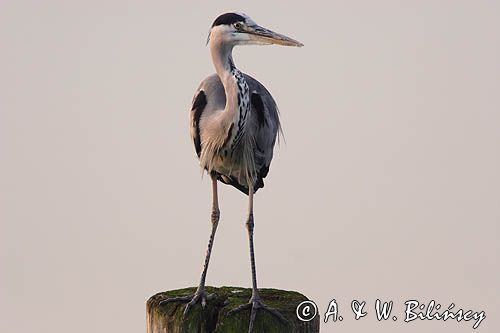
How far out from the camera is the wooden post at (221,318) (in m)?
5.15

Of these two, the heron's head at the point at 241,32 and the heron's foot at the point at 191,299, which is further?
the heron's head at the point at 241,32

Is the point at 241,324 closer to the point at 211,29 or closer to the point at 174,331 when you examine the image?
the point at 174,331

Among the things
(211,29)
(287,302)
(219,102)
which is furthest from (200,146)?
(287,302)

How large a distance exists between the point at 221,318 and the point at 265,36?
2394 mm

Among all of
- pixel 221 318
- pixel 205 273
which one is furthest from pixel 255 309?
pixel 205 273

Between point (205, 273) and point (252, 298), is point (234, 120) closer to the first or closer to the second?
point (205, 273)

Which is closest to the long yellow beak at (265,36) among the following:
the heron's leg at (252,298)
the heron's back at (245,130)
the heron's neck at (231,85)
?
the heron's neck at (231,85)

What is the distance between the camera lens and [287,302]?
5.61 metres

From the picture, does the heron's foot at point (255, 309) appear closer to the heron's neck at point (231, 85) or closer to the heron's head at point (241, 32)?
the heron's neck at point (231, 85)

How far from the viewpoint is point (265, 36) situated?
6.09 m

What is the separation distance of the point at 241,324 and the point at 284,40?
2383 mm

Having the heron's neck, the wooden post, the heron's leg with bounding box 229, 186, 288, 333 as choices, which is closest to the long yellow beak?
the heron's neck

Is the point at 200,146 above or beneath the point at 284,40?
beneath

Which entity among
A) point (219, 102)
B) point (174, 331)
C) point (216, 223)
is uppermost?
point (219, 102)
